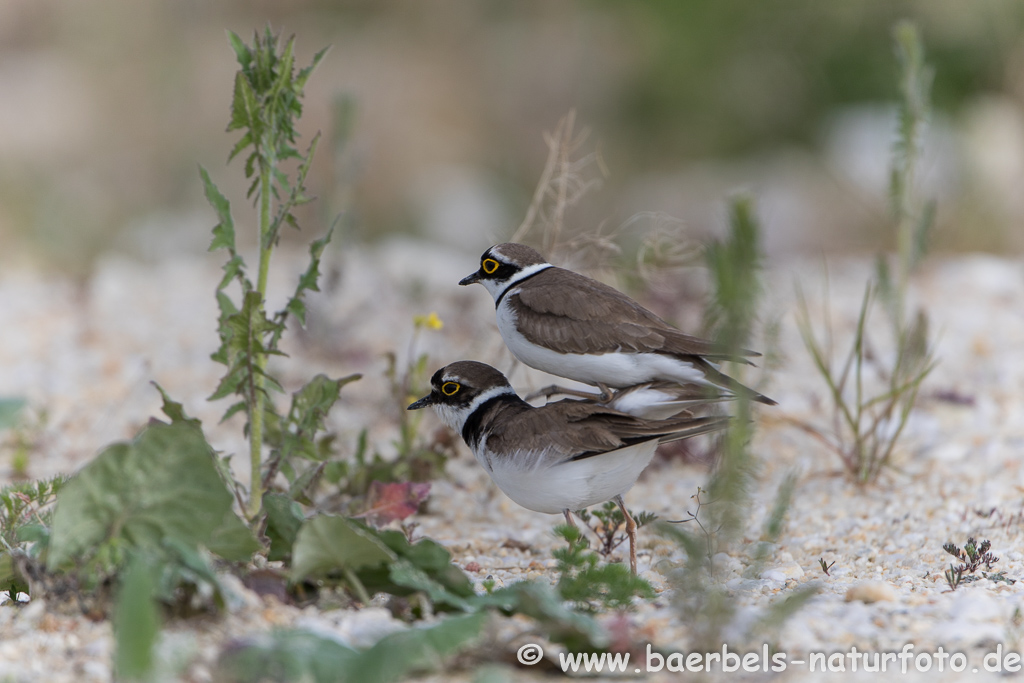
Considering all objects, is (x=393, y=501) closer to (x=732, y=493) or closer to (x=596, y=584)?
(x=596, y=584)

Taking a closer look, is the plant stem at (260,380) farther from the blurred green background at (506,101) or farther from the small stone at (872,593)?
the blurred green background at (506,101)

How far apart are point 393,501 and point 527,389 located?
66.3 inches

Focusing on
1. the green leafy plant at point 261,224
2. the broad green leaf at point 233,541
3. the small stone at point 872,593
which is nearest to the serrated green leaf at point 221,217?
the green leafy plant at point 261,224

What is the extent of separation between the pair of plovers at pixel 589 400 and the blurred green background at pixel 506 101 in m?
5.63

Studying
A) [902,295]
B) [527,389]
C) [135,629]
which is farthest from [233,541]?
[902,295]

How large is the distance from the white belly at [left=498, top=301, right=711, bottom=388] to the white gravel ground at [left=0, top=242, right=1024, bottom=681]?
64 cm

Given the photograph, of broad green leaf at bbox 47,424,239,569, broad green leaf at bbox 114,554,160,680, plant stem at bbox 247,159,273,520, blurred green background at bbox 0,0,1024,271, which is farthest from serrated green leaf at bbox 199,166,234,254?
blurred green background at bbox 0,0,1024,271

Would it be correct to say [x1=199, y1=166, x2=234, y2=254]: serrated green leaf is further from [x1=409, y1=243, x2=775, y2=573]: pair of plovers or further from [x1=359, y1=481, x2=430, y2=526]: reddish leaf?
[x1=359, y1=481, x2=430, y2=526]: reddish leaf

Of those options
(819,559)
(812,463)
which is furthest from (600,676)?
(812,463)

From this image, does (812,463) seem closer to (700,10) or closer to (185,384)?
(185,384)

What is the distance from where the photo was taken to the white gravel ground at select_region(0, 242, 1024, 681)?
2.52 m

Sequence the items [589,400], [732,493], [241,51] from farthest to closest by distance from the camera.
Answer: [589,400], [241,51], [732,493]

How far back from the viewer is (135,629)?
6.87 ft

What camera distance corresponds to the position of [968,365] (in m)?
5.43
